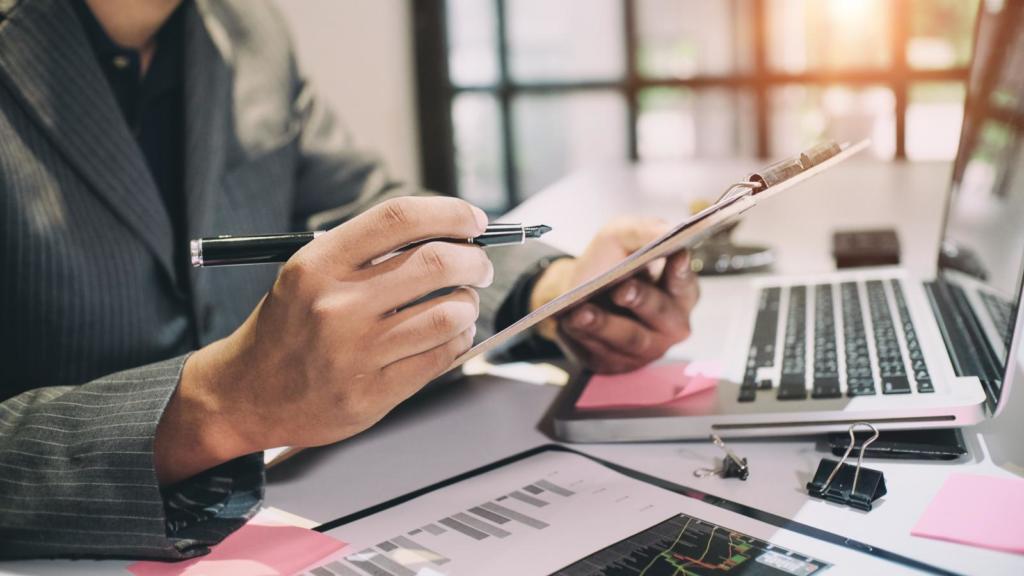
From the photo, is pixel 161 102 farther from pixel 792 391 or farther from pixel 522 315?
pixel 792 391

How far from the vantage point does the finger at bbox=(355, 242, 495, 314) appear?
62 centimetres

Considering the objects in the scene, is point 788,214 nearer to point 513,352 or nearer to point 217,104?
point 513,352

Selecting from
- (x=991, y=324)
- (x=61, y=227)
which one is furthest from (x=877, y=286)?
(x=61, y=227)

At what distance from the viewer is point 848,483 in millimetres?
674

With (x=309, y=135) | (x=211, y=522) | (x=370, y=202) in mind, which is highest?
(x=309, y=135)

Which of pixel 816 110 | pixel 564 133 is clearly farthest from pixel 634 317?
pixel 564 133

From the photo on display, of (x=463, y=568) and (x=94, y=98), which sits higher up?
(x=94, y=98)

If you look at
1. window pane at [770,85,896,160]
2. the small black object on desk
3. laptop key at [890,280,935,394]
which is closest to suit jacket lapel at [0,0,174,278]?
laptop key at [890,280,935,394]

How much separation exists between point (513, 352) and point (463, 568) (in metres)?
0.49

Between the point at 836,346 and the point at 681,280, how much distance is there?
6.5 inches

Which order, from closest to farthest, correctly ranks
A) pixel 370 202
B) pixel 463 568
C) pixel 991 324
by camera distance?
1. pixel 463 568
2. pixel 991 324
3. pixel 370 202

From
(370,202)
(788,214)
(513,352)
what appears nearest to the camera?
(513,352)

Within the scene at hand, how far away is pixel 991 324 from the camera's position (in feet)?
2.63

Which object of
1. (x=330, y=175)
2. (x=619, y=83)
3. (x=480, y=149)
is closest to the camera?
(x=330, y=175)
